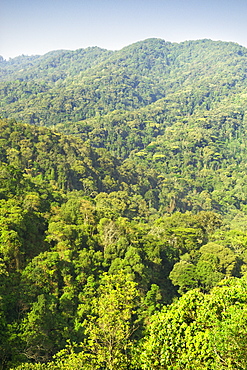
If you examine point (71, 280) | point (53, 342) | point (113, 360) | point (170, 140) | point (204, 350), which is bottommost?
point (53, 342)

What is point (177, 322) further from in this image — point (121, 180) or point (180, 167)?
point (180, 167)

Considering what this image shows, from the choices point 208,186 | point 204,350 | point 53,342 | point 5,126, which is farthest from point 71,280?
point 208,186

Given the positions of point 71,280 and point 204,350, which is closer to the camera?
point 204,350

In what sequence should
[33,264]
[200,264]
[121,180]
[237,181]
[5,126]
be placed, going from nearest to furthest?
[33,264] < [200,264] < [5,126] < [121,180] < [237,181]

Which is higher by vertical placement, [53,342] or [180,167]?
[180,167]

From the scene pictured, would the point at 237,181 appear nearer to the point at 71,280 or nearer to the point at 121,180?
the point at 121,180

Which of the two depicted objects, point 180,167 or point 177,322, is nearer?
point 177,322

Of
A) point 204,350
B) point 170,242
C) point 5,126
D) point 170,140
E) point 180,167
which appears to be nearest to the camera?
point 204,350

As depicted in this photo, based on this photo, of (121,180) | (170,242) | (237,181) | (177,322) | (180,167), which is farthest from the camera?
(180,167)

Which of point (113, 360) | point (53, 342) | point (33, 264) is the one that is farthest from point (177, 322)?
point (33, 264)
